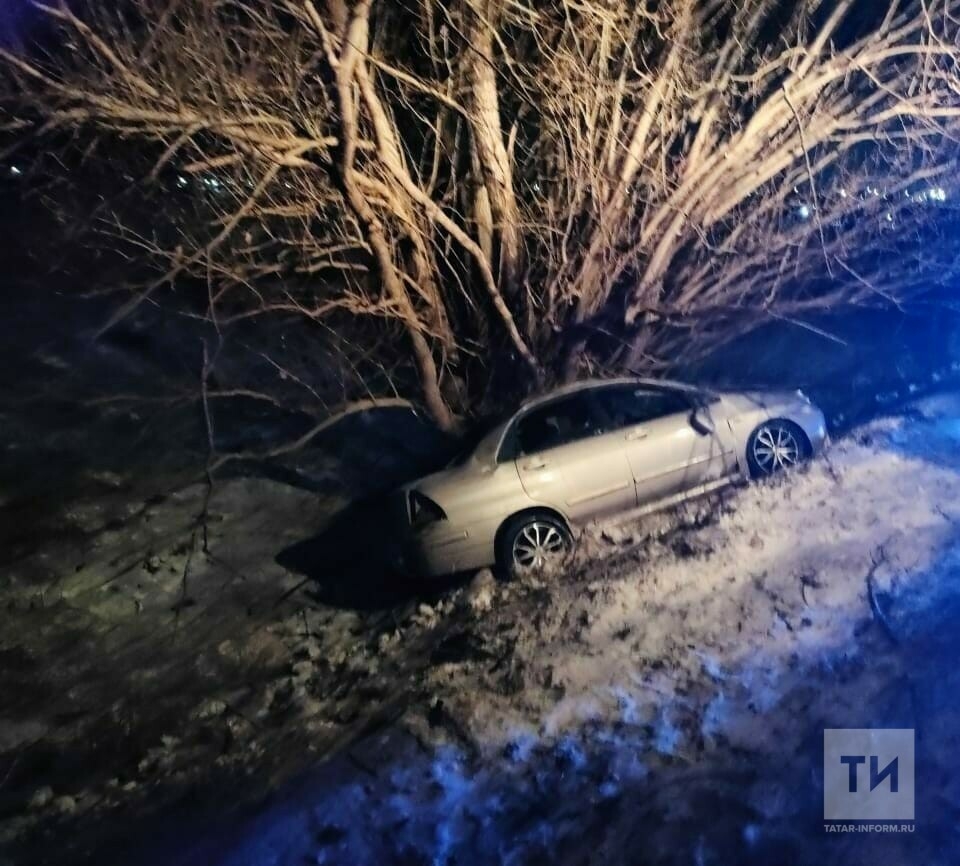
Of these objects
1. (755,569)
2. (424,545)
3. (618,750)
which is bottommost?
(618,750)

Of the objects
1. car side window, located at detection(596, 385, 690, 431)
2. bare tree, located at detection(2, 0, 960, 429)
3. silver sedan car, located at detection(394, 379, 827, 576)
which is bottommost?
silver sedan car, located at detection(394, 379, 827, 576)

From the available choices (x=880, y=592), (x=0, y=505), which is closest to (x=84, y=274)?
(x=0, y=505)

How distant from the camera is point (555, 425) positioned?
23.6 ft

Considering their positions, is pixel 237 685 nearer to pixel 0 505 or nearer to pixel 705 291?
pixel 0 505

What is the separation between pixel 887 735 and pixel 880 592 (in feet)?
4.15

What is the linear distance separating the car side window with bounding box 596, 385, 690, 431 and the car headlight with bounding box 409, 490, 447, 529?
173cm

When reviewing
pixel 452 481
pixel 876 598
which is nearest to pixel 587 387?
pixel 452 481

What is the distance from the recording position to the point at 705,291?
9.45m

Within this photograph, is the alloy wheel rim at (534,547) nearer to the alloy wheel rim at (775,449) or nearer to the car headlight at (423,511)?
the car headlight at (423,511)

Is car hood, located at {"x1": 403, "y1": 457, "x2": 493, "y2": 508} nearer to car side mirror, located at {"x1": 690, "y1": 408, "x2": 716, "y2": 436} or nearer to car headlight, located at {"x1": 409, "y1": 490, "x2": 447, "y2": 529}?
car headlight, located at {"x1": 409, "y1": 490, "x2": 447, "y2": 529}

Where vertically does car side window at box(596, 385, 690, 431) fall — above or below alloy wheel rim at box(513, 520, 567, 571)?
above

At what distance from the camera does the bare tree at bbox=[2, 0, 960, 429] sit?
6.75 metres

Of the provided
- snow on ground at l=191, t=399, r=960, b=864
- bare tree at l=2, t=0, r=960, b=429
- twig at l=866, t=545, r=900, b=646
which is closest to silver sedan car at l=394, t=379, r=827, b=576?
snow on ground at l=191, t=399, r=960, b=864

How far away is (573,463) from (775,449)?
2084 millimetres
